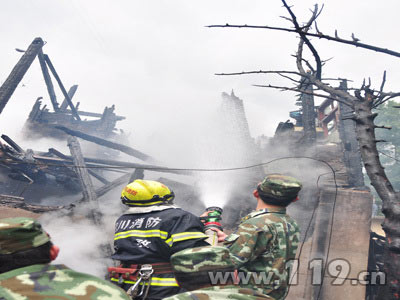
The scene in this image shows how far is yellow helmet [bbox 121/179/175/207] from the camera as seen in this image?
266 centimetres

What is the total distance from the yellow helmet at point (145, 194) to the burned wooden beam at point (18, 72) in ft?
33.6

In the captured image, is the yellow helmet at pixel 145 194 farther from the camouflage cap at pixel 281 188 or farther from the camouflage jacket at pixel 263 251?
the camouflage cap at pixel 281 188

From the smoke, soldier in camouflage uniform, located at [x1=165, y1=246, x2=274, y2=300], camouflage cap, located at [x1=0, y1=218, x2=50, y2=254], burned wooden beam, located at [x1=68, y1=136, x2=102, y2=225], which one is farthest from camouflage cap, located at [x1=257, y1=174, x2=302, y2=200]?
burned wooden beam, located at [x1=68, y1=136, x2=102, y2=225]

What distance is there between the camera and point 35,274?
43.9 inches

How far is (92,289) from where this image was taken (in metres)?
1.10

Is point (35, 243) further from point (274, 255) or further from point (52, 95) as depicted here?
point (52, 95)

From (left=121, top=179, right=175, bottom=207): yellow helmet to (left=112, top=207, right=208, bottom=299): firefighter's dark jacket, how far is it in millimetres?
131

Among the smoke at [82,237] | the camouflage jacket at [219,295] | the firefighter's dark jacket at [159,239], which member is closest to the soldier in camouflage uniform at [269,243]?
the firefighter's dark jacket at [159,239]

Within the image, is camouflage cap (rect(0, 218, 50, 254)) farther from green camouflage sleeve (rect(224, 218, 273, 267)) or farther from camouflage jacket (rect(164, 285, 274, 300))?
green camouflage sleeve (rect(224, 218, 273, 267))

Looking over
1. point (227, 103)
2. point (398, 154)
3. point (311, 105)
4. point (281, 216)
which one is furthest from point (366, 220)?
point (398, 154)

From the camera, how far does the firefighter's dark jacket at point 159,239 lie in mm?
2359

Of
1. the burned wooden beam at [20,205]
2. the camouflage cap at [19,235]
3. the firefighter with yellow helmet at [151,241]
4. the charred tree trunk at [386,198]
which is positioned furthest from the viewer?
the burned wooden beam at [20,205]

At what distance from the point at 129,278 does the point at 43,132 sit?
16472 millimetres

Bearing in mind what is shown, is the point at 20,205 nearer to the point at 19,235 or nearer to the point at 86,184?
the point at 86,184
